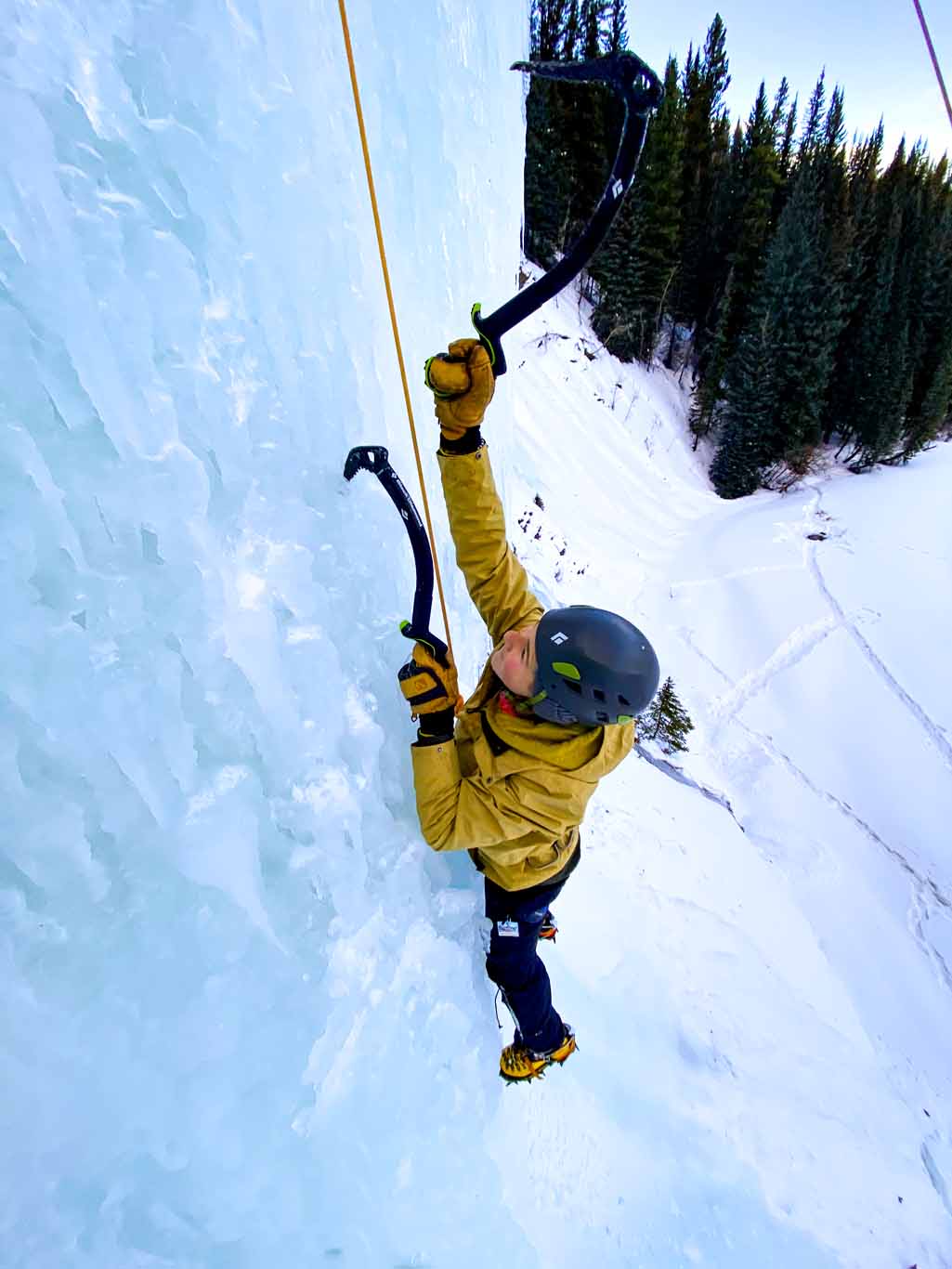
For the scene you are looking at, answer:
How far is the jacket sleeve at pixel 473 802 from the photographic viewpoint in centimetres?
172

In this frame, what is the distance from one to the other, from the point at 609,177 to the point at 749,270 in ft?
86.6

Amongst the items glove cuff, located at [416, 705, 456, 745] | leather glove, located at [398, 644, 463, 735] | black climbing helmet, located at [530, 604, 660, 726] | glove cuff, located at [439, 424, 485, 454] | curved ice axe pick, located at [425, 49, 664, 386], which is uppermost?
curved ice axe pick, located at [425, 49, 664, 386]

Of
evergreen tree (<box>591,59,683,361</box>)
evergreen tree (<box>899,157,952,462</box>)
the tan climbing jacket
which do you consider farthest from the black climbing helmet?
evergreen tree (<box>899,157,952,462</box>)

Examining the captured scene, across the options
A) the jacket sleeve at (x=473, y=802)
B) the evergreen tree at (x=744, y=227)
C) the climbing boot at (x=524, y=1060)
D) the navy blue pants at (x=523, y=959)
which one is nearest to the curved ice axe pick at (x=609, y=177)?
the jacket sleeve at (x=473, y=802)

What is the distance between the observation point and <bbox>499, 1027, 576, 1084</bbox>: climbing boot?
2.29 meters

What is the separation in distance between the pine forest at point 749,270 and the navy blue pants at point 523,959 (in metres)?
18.5

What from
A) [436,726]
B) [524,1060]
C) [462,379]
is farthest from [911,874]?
[462,379]

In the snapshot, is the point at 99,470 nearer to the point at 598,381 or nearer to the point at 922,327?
the point at 598,381

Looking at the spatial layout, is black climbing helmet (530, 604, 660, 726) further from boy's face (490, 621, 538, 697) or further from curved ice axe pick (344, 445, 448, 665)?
curved ice axe pick (344, 445, 448, 665)

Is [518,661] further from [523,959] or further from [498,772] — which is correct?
[523,959]

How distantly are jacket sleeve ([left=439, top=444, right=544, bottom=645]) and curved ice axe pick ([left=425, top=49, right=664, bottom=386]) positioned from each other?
28 centimetres

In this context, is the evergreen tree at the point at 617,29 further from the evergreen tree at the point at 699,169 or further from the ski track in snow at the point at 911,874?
the ski track in snow at the point at 911,874

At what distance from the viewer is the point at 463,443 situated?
6.43ft

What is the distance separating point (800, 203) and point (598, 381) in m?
9.99
